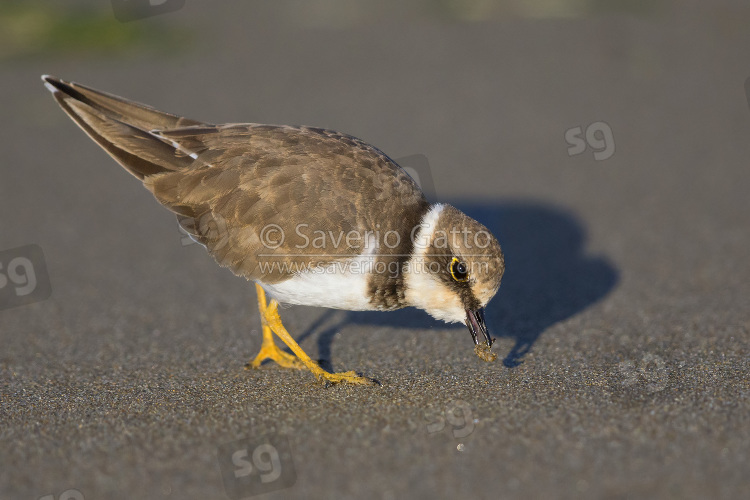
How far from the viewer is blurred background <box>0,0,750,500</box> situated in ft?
12.6

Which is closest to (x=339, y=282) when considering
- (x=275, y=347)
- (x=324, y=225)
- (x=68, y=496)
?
(x=324, y=225)

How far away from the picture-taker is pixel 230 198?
5027 millimetres

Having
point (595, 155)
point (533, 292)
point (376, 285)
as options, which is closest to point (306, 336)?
point (376, 285)

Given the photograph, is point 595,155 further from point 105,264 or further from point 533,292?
point 105,264

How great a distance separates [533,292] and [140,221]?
4110 millimetres

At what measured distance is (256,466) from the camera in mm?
3795

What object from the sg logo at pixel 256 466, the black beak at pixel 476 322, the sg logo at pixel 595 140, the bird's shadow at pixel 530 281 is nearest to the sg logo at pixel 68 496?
the sg logo at pixel 256 466

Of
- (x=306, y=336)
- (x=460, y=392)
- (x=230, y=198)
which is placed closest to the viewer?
(x=460, y=392)

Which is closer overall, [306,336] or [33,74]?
[306,336]

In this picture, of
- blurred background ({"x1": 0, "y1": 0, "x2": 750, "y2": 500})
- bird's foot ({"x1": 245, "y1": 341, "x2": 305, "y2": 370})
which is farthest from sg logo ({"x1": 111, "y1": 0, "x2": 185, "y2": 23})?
bird's foot ({"x1": 245, "y1": 341, "x2": 305, "y2": 370})

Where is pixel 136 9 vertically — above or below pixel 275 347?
above

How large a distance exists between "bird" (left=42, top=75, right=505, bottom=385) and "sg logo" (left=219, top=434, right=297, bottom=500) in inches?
39.6

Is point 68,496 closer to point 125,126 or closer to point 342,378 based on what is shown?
point 342,378

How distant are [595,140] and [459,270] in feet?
15.9
